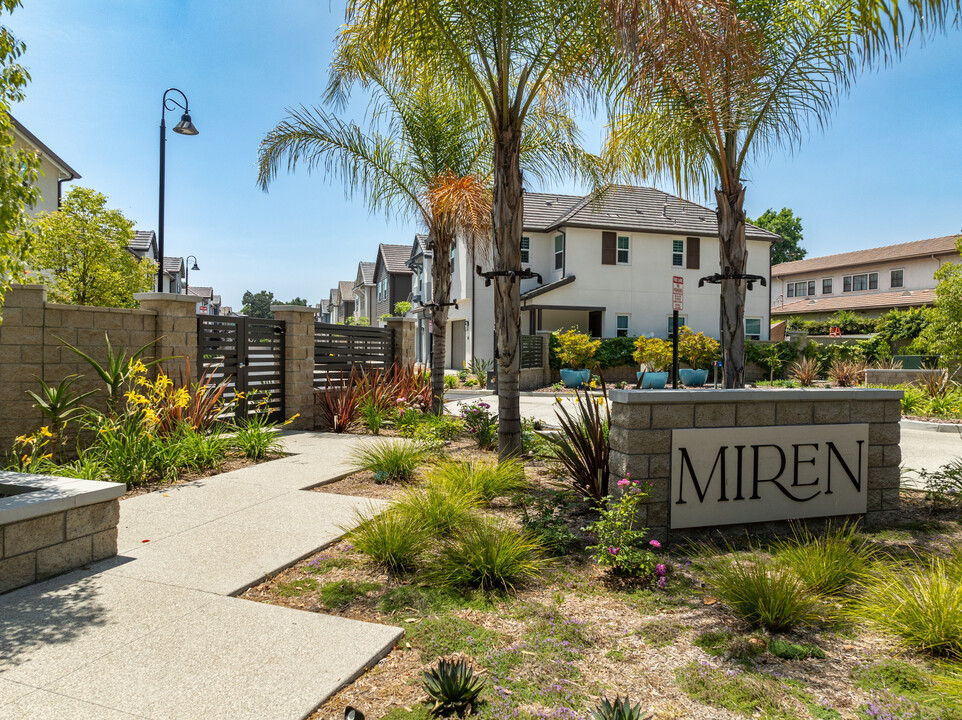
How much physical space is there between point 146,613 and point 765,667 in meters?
3.37

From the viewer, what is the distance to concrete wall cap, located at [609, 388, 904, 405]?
4.84 meters

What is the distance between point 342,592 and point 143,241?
1697 inches

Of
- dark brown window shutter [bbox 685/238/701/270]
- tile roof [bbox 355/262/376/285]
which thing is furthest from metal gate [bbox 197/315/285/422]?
tile roof [bbox 355/262/376/285]

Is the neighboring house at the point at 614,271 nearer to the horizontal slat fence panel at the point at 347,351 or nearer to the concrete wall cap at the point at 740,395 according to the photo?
the horizontal slat fence panel at the point at 347,351

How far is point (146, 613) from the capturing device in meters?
3.56

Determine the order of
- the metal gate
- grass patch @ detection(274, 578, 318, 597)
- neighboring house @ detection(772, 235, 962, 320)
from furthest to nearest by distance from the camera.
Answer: neighboring house @ detection(772, 235, 962, 320) → the metal gate → grass patch @ detection(274, 578, 318, 597)

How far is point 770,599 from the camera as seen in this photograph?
137 inches

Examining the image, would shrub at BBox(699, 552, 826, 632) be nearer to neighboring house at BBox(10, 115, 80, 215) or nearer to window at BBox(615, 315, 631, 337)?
window at BBox(615, 315, 631, 337)

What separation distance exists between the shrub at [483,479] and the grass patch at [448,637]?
2.03m

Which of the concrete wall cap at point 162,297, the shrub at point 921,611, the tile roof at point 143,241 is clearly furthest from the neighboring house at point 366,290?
the shrub at point 921,611

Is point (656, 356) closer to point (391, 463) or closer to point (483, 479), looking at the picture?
point (391, 463)

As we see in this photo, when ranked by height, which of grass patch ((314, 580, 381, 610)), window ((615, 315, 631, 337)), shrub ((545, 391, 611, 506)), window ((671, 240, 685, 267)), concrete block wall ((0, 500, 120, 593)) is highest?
window ((671, 240, 685, 267))

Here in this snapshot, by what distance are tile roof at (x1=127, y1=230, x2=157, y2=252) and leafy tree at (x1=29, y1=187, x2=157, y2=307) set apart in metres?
21.4

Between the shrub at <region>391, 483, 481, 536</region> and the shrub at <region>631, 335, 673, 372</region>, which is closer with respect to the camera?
the shrub at <region>391, 483, 481, 536</region>
